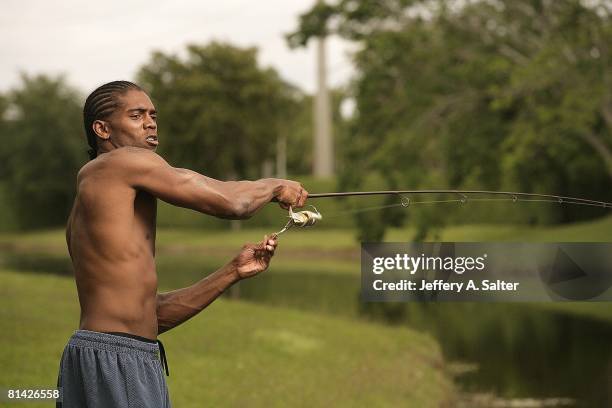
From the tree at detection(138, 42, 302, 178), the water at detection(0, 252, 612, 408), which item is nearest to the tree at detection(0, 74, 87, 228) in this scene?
the tree at detection(138, 42, 302, 178)

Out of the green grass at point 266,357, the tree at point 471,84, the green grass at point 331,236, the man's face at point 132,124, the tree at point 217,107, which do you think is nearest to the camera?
the man's face at point 132,124

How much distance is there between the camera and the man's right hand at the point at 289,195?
3.90 m

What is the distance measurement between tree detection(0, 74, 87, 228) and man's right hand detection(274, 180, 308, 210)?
52250mm

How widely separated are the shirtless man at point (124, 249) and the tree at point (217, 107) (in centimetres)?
4473

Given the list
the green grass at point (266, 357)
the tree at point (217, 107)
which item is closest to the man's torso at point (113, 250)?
the green grass at point (266, 357)

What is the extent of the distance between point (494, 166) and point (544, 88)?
3431mm

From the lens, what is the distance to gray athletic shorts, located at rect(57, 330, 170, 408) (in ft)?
12.0

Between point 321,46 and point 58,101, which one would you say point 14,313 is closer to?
point 321,46

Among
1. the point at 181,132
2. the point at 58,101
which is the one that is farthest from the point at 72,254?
the point at 58,101

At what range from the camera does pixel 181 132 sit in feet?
163

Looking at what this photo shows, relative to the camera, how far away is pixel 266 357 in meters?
12.9

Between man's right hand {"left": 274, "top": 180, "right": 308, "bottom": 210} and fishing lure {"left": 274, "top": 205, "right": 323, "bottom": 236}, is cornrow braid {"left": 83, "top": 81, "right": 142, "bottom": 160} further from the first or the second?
fishing lure {"left": 274, "top": 205, "right": 323, "bottom": 236}

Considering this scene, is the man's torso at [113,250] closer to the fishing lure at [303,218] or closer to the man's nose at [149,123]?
the man's nose at [149,123]

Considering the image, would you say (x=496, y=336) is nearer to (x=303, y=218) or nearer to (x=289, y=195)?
(x=303, y=218)
